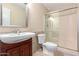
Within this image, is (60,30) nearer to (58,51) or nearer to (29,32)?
(58,51)

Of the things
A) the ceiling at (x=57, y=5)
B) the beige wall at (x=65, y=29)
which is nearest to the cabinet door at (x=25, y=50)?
the beige wall at (x=65, y=29)

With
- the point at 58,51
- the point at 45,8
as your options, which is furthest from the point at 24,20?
the point at 58,51

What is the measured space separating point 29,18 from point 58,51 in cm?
70

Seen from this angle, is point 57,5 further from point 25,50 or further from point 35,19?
point 25,50

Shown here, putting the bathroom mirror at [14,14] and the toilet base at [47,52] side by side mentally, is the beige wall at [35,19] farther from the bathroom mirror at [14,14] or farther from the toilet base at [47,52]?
the toilet base at [47,52]

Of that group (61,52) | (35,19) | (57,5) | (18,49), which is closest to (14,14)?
(35,19)

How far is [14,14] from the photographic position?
4.99 ft

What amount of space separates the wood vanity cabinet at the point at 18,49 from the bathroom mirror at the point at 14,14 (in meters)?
0.29

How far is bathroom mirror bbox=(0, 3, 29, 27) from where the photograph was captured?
4.77 ft

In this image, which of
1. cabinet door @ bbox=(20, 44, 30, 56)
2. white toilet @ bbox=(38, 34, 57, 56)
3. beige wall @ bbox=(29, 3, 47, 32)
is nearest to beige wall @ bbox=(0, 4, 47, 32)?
beige wall @ bbox=(29, 3, 47, 32)

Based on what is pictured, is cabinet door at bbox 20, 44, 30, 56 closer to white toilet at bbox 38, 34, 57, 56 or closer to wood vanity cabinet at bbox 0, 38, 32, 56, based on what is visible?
Answer: wood vanity cabinet at bbox 0, 38, 32, 56

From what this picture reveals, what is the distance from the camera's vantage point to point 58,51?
161cm

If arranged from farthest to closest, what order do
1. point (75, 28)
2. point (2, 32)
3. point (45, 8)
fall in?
point (75, 28)
point (45, 8)
point (2, 32)

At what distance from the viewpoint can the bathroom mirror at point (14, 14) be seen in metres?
1.45
